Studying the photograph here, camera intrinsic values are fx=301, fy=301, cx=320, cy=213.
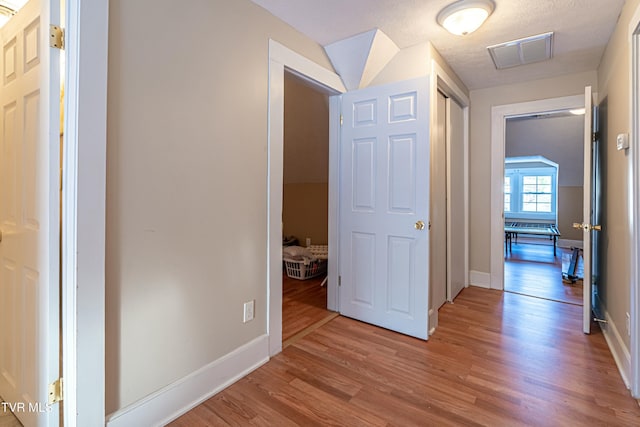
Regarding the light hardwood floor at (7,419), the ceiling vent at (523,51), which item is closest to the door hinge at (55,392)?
the light hardwood floor at (7,419)

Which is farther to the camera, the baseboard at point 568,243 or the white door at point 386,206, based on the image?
the baseboard at point 568,243

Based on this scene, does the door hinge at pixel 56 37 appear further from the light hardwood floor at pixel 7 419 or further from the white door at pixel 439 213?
the white door at pixel 439 213

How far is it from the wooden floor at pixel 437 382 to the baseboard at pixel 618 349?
0.04 meters

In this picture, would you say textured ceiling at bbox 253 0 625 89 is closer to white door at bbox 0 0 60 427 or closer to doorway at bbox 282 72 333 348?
doorway at bbox 282 72 333 348

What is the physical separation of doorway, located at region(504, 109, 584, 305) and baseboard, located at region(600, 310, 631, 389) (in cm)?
88

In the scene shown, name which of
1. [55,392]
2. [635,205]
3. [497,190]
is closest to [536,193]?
[497,190]

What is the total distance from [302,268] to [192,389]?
7.96 feet

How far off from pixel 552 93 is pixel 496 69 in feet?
2.45

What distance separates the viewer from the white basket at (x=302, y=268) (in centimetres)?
397

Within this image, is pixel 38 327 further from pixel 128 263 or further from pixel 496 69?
pixel 496 69

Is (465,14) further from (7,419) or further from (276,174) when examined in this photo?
(7,419)

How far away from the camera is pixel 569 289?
3586mm

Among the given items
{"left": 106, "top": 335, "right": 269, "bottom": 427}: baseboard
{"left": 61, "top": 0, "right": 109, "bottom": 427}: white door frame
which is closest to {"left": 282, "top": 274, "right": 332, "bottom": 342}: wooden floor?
{"left": 106, "top": 335, "right": 269, "bottom": 427}: baseboard

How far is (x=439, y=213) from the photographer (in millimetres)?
2838
